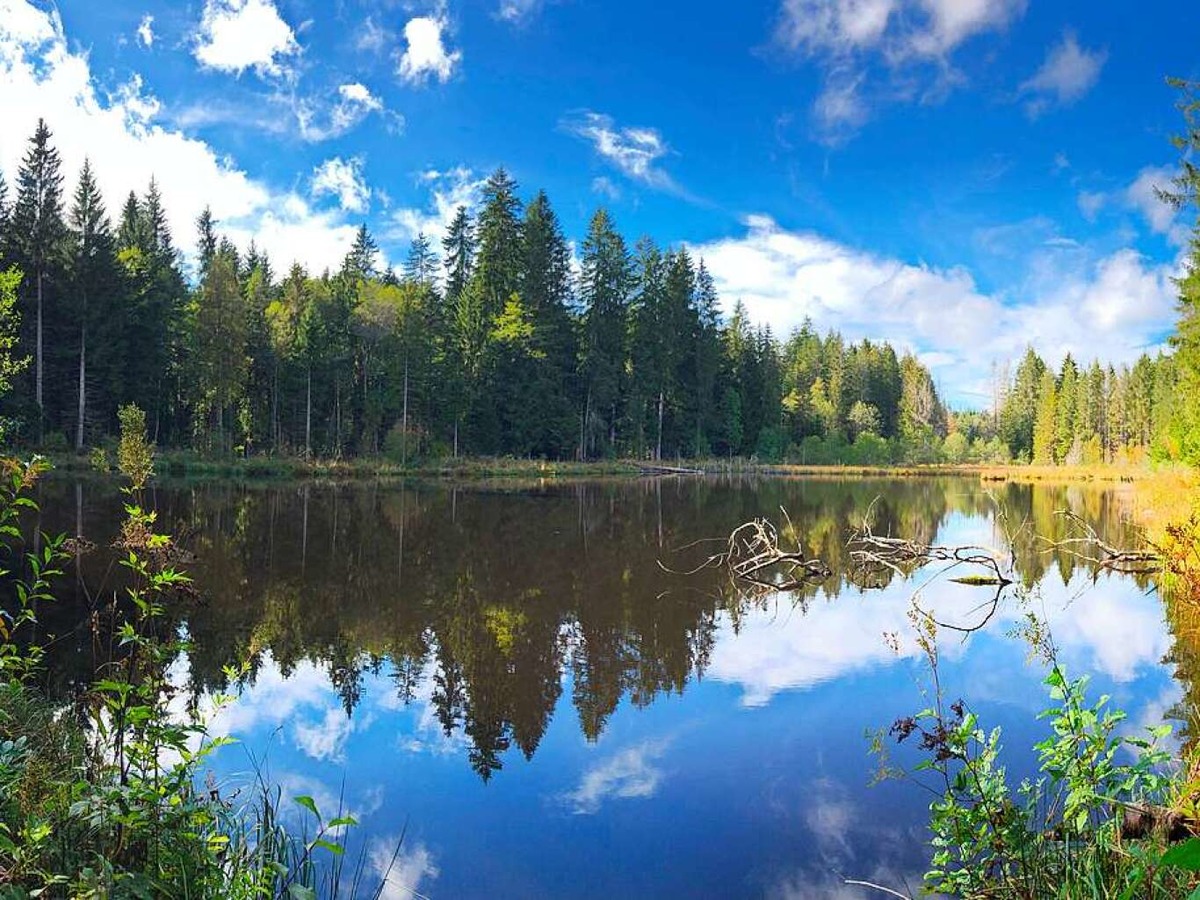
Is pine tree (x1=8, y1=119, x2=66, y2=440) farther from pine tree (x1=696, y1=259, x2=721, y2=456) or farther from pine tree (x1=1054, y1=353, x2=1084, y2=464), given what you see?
pine tree (x1=1054, y1=353, x2=1084, y2=464)

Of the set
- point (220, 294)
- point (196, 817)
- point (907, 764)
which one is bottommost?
point (907, 764)

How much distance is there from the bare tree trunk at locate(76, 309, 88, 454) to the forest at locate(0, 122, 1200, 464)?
15 cm

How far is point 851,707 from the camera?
27.0 ft

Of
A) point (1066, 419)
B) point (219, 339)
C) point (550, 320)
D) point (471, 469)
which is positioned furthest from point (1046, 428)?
point (219, 339)

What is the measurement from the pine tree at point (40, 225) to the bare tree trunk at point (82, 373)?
1.63 m

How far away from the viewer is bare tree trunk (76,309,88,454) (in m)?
38.9

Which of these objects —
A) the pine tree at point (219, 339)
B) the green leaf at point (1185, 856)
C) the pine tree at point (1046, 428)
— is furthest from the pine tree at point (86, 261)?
the pine tree at point (1046, 428)

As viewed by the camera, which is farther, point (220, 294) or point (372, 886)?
point (220, 294)

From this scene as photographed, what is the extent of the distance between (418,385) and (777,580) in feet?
120

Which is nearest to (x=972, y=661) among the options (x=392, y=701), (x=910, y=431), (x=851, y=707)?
(x=851, y=707)

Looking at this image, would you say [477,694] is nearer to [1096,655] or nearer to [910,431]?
[1096,655]

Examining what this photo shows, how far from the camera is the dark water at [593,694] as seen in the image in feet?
17.3

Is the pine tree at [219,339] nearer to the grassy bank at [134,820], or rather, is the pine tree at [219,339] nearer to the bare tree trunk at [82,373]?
the bare tree trunk at [82,373]

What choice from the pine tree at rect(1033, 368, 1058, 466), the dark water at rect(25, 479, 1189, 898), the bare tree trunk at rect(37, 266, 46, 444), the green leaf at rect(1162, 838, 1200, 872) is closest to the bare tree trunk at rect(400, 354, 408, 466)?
the bare tree trunk at rect(37, 266, 46, 444)
